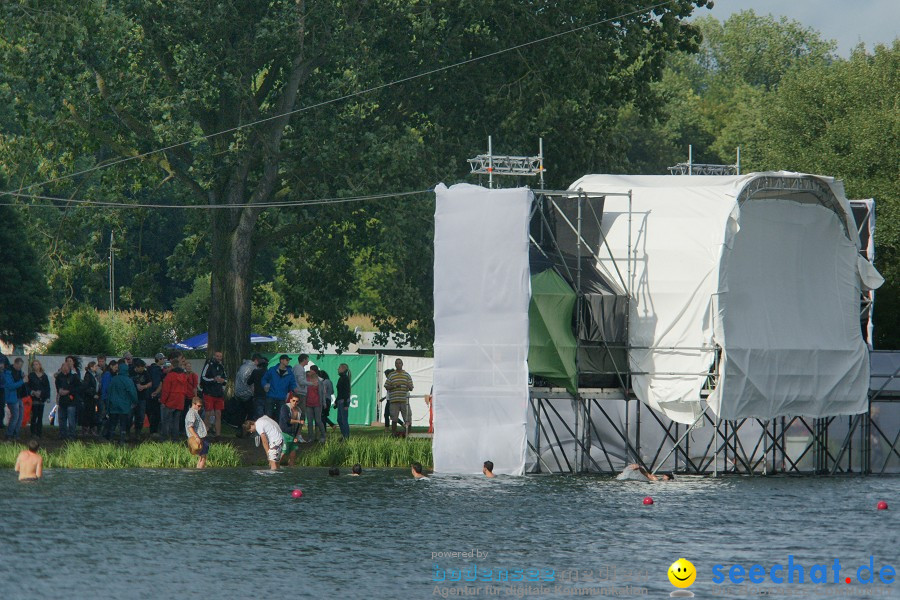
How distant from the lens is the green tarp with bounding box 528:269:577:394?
30297 millimetres

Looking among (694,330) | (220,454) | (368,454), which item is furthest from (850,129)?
(220,454)

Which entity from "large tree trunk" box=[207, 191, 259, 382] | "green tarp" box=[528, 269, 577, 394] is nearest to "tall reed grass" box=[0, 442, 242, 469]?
"green tarp" box=[528, 269, 577, 394]

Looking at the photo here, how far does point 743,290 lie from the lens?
31.2 m

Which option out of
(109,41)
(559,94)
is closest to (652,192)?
(559,94)

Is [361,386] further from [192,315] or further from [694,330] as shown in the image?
[694,330]

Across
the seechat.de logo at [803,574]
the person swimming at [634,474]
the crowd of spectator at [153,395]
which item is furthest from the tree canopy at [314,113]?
the seechat.de logo at [803,574]

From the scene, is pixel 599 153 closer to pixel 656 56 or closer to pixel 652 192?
pixel 656 56

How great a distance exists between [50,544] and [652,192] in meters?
15.8

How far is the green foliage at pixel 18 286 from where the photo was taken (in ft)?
154

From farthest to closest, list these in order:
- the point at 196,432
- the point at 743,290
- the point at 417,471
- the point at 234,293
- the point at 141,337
Result: 1. the point at 141,337
2. the point at 234,293
3. the point at 743,290
4. the point at 196,432
5. the point at 417,471

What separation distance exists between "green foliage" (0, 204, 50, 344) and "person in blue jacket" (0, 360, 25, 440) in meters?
13.6

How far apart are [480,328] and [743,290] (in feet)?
18.8

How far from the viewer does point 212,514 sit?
947 inches

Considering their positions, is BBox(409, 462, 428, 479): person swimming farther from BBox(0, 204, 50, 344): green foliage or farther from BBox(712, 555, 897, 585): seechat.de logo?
BBox(0, 204, 50, 344): green foliage
